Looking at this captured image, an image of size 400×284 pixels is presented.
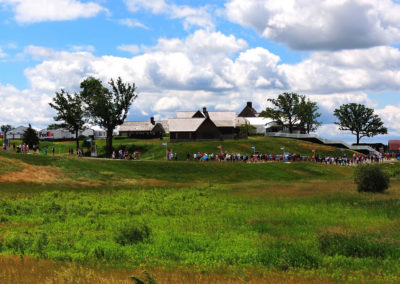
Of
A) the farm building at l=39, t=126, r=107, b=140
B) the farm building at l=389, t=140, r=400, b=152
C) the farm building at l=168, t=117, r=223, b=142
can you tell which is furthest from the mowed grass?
the farm building at l=389, t=140, r=400, b=152

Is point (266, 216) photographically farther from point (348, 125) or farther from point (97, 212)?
point (348, 125)

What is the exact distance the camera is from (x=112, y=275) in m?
12.7

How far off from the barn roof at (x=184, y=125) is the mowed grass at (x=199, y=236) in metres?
66.5

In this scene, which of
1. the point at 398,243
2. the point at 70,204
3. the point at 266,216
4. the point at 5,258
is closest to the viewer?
the point at 5,258

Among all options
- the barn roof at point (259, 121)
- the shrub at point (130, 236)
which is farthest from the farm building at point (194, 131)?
the shrub at point (130, 236)

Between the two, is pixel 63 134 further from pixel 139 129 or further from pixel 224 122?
pixel 224 122

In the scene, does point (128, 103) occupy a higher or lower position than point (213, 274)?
higher

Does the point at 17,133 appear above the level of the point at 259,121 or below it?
below

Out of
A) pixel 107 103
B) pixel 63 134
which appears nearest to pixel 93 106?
pixel 107 103

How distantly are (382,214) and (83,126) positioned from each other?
90.9 metres

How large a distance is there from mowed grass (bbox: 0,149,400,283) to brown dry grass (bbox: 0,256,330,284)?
39 mm

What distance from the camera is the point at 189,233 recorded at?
67.7ft

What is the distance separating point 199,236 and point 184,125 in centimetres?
9373

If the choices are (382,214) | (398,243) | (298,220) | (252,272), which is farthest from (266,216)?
(252,272)
